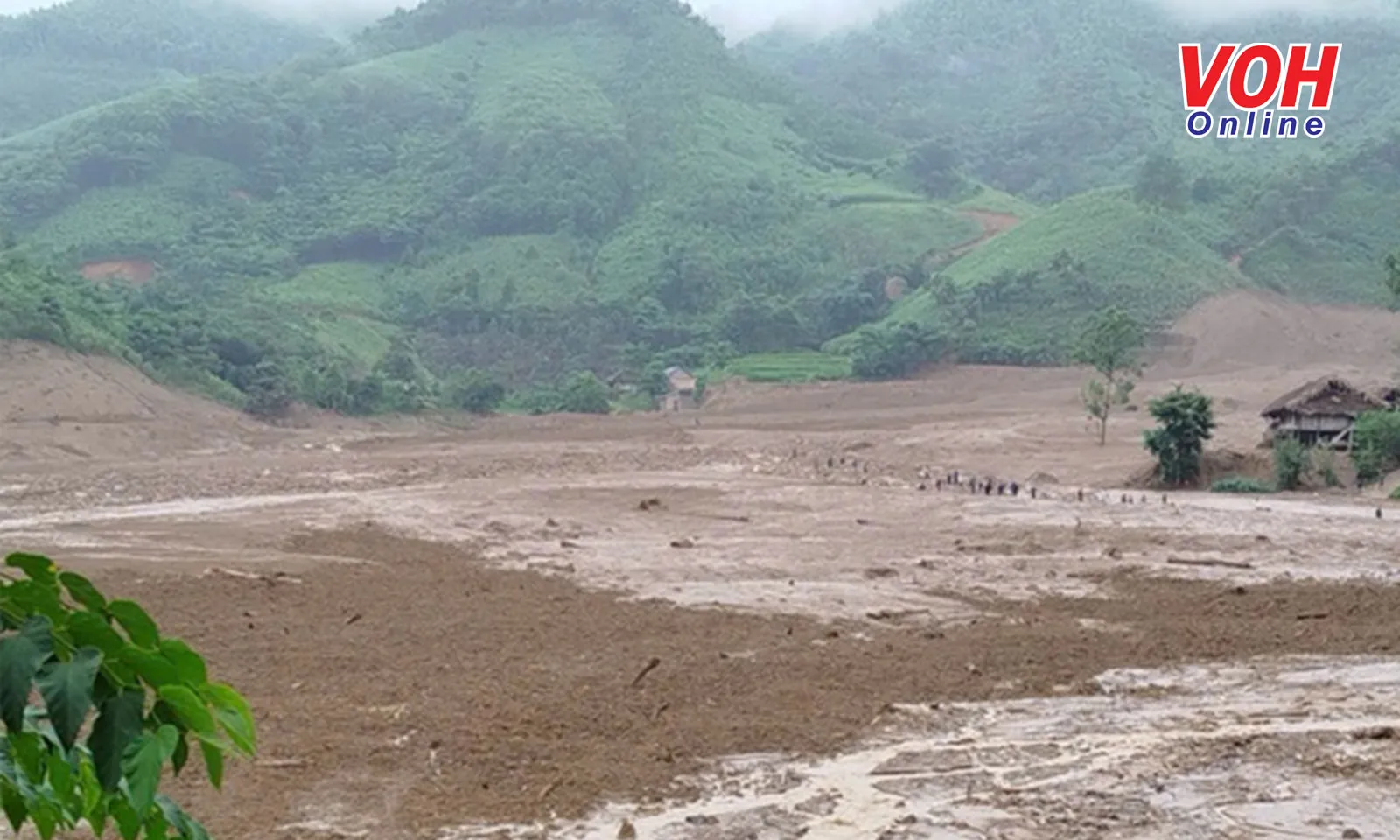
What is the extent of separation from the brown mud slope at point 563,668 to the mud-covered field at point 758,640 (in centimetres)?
5

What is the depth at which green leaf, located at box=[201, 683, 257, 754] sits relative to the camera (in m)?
2.04

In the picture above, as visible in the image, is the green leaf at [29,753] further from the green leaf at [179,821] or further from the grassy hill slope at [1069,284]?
the grassy hill slope at [1069,284]

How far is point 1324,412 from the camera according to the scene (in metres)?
34.4

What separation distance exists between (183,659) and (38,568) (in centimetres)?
29

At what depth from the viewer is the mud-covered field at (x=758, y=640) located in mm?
8961

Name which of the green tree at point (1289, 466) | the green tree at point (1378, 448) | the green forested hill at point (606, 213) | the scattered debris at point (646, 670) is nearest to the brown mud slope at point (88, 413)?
the green forested hill at point (606, 213)

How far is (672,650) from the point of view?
45.1 ft

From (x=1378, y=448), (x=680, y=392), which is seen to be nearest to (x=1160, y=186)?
(x=680, y=392)

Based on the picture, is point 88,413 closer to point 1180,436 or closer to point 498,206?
point 1180,436

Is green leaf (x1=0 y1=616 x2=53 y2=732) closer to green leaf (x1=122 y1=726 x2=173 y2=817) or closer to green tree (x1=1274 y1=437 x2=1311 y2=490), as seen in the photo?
green leaf (x1=122 y1=726 x2=173 y2=817)

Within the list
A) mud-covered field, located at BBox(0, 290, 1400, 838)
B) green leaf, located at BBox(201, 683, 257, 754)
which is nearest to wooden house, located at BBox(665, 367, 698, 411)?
mud-covered field, located at BBox(0, 290, 1400, 838)

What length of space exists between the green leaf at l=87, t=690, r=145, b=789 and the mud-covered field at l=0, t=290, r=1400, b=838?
263 inches

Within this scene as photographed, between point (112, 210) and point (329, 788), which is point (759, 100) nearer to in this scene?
point (112, 210)

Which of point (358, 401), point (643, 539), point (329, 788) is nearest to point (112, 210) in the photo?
point (358, 401)
